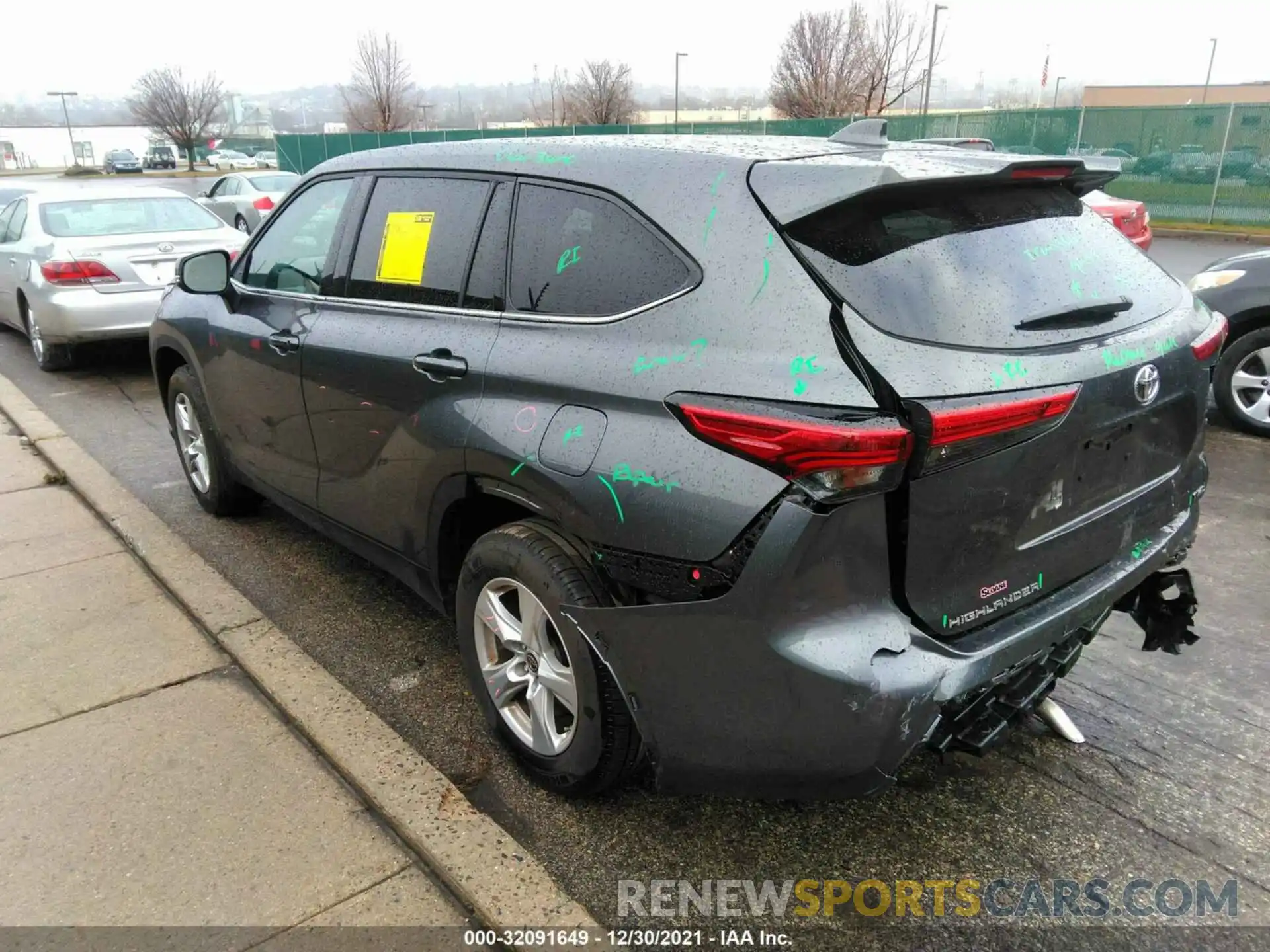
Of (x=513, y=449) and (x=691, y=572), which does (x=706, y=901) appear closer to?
(x=691, y=572)

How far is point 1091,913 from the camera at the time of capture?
239cm

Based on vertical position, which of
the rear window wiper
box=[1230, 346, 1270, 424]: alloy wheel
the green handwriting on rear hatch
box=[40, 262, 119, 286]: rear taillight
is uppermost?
the rear window wiper

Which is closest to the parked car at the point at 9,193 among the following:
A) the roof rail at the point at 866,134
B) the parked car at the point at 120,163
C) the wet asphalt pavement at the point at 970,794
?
the wet asphalt pavement at the point at 970,794

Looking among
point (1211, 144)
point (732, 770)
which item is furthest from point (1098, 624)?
point (1211, 144)

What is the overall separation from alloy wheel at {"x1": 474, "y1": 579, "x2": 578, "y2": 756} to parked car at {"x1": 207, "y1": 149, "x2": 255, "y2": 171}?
5700 centimetres

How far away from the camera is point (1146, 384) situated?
2510 millimetres

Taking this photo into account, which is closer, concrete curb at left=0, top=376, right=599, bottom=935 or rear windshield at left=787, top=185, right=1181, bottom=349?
rear windshield at left=787, top=185, right=1181, bottom=349

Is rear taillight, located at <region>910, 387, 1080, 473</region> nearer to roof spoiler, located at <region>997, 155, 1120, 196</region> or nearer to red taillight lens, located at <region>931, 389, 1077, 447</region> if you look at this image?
red taillight lens, located at <region>931, 389, 1077, 447</region>

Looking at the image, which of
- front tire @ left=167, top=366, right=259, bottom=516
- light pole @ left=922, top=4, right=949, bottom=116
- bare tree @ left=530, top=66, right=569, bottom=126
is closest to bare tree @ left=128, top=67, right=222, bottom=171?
bare tree @ left=530, top=66, right=569, bottom=126

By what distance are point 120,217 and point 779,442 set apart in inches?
349

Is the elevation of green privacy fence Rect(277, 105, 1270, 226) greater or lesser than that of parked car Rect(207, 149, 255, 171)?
greater

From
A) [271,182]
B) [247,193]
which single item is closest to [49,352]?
[247,193]

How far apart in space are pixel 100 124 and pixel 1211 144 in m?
149

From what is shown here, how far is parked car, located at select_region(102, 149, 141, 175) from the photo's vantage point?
201ft
